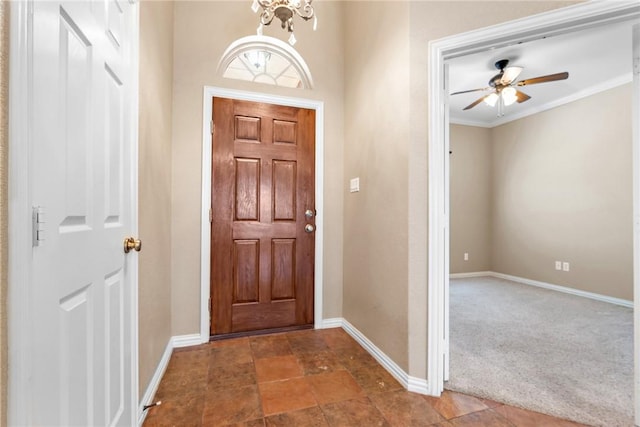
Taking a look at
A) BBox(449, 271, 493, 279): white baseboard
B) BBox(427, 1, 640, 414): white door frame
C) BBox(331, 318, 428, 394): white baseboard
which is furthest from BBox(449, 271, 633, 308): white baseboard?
BBox(427, 1, 640, 414): white door frame

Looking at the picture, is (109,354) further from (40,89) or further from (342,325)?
(342,325)

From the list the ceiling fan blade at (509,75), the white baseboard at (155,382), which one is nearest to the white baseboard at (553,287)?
the ceiling fan blade at (509,75)

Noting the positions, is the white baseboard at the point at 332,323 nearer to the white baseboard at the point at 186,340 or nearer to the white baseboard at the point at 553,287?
the white baseboard at the point at 186,340

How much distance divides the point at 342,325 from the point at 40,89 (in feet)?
8.32

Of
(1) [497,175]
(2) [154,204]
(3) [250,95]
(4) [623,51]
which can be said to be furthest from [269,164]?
(1) [497,175]

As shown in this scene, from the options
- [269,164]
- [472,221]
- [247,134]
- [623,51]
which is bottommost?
[472,221]

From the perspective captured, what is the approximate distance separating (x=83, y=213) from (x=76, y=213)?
4 centimetres

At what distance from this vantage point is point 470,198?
16.1 feet

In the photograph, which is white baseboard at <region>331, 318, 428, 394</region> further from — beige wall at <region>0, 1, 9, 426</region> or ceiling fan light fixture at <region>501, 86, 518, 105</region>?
ceiling fan light fixture at <region>501, 86, 518, 105</region>

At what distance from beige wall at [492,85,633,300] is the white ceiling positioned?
188 millimetres

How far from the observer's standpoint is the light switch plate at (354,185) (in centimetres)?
238

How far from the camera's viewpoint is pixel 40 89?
0.62 m

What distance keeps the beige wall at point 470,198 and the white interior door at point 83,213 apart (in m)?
4.78

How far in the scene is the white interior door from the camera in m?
0.63
